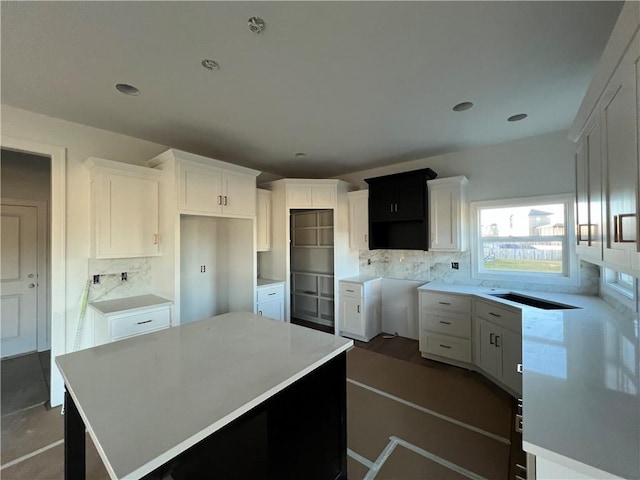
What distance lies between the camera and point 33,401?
8.28ft

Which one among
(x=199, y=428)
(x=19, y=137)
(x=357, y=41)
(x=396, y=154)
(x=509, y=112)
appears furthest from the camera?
(x=396, y=154)

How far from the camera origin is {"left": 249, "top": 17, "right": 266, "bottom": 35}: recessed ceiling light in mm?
1402

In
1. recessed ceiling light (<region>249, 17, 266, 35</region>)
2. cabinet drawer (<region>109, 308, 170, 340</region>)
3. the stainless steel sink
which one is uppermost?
recessed ceiling light (<region>249, 17, 266, 35</region>)

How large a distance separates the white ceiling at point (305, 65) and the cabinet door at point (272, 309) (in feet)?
7.30

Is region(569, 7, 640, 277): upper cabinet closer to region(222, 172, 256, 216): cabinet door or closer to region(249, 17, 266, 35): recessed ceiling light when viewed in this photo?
region(249, 17, 266, 35): recessed ceiling light

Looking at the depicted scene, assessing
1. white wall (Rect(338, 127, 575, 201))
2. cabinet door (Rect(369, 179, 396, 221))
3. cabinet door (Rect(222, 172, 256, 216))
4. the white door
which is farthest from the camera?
cabinet door (Rect(369, 179, 396, 221))

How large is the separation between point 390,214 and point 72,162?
12.0 feet

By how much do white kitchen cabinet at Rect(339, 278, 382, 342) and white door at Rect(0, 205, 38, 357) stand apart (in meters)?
4.36

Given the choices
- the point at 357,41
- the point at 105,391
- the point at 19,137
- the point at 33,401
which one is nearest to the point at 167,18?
the point at 357,41

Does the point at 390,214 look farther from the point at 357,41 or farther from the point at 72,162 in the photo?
the point at 72,162

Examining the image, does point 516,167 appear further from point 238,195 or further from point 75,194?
point 75,194

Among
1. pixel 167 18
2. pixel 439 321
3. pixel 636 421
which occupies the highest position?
pixel 167 18

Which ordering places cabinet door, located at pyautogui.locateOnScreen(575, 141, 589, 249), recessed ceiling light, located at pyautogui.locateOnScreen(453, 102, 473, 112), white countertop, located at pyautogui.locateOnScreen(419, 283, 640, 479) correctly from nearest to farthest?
white countertop, located at pyautogui.locateOnScreen(419, 283, 640, 479) → cabinet door, located at pyautogui.locateOnScreen(575, 141, 589, 249) → recessed ceiling light, located at pyautogui.locateOnScreen(453, 102, 473, 112)

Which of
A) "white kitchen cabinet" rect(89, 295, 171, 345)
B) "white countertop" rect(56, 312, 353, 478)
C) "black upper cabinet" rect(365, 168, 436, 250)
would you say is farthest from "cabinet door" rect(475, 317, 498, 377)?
"white kitchen cabinet" rect(89, 295, 171, 345)
